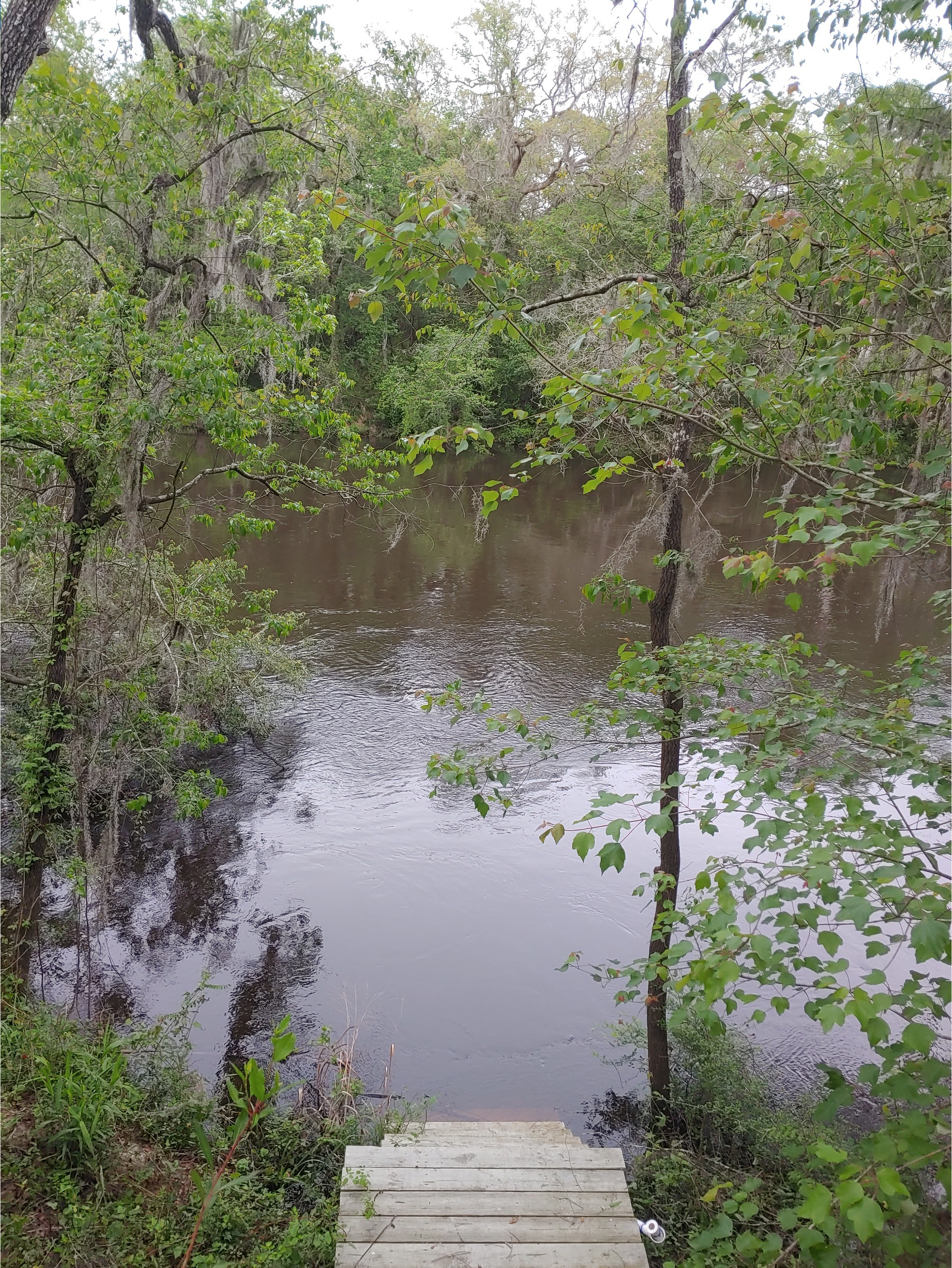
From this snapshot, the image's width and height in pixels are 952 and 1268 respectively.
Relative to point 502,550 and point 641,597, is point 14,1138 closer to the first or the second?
point 641,597

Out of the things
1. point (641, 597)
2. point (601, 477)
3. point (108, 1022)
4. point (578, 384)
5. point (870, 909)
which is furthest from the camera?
point (108, 1022)

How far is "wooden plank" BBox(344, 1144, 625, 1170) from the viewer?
14.8ft

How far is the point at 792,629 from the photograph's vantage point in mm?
15945

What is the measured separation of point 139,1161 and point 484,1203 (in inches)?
76.5

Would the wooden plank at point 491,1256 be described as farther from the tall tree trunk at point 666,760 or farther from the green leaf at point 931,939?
the green leaf at point 931,939

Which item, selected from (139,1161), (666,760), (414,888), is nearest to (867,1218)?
(666,760)

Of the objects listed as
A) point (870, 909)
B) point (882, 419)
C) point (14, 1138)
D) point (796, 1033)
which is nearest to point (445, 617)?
point (882, 419)

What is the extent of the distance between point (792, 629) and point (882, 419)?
728 centimetres

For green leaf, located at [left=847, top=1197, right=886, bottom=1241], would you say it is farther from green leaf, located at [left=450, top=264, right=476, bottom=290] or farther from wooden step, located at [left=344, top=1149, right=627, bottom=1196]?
green leaf, located at [left=450, top=264, right=476, bottom=290]

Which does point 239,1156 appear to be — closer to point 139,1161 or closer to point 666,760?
point 139,1161

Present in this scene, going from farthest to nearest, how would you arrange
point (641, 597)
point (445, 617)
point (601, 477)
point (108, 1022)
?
point (445, 617)
point (108, 1022)
point (641, 597)
point (601, 477)

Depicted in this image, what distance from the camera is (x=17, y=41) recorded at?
430 centimetres

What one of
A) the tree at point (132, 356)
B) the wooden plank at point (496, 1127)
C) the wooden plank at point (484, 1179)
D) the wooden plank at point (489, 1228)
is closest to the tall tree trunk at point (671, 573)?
the wooden plank at point (496, 1127)

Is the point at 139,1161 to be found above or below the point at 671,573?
below
